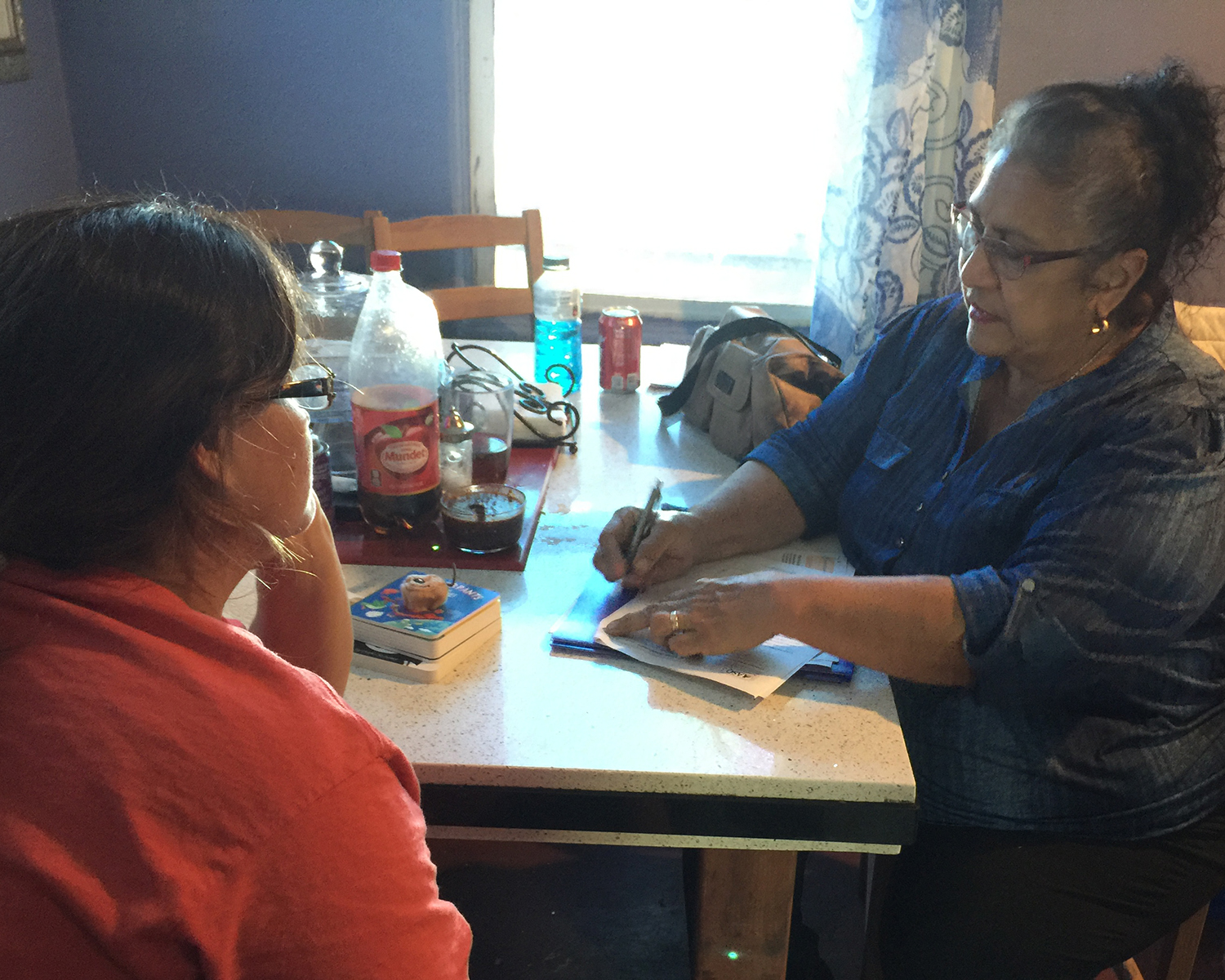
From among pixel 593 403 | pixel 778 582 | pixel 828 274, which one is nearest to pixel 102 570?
pixel 778 582

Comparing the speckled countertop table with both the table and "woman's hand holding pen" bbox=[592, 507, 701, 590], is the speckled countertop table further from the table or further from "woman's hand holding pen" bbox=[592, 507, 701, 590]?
"woman's hand holding pen" bbox=[592, 507, 701, 590]

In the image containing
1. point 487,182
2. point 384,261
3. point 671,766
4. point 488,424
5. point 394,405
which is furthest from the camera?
point 487,182

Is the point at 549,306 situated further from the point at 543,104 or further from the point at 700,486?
the point at 543,104

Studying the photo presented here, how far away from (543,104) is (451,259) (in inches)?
18.5

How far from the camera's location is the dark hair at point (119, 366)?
0.60m

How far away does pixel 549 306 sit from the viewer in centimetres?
196

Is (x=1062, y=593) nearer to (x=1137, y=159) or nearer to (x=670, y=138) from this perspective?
(x=1137, y=159)

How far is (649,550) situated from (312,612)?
1.42ft

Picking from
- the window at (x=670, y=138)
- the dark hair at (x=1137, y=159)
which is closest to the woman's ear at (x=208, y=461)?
the dark hair at (x=1137, y=159)

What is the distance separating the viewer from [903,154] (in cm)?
231

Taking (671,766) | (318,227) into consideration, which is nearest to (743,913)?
(671,766)

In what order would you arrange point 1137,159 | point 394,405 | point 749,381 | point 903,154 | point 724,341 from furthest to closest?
1. point 903,154
2. point 724,341
3. point 749,381
4. point 394,405
5. point 1137,159

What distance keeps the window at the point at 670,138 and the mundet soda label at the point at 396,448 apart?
159cm

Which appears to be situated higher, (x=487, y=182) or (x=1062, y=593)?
(x=487, y=182)
